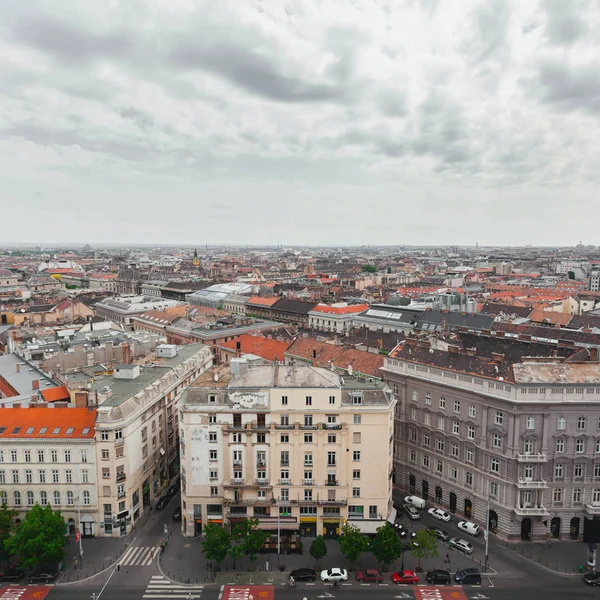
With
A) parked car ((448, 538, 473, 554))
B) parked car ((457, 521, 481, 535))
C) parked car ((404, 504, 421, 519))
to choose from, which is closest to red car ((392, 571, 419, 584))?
parked car ((448, 538, 473, 554))

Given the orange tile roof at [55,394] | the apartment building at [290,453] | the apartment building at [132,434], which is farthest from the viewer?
the orange tile roof at [55,394]

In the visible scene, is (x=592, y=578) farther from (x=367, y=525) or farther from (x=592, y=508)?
(x=367, y=525)

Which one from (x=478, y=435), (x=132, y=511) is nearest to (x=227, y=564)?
(x=132, y=511)

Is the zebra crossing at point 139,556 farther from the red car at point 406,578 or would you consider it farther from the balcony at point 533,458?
the balcony at point 533,458

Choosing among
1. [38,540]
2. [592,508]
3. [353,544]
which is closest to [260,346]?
[353,544]

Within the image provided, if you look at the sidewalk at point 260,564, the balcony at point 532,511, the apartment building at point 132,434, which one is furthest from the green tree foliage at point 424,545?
the apartment building at point 132,434

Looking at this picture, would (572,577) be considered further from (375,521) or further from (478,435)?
(375,521)
